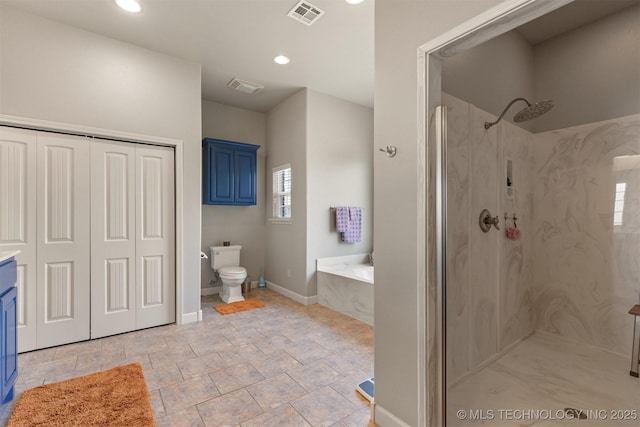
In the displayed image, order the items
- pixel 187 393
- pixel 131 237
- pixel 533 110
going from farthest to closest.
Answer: pixel 131 237, pixel 533 110, pixel 187 393

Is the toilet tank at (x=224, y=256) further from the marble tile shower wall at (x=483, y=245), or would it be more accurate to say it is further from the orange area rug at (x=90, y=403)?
the marble tile shower wall at (x=483, y=245)

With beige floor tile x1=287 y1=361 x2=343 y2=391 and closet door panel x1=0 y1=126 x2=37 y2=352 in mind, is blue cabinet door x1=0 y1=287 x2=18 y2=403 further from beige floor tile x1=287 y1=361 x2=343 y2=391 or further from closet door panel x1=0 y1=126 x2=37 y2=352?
beige floor tile x1=287 y1=361 x2=343 y2=391

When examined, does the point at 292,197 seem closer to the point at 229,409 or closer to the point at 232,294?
the point at 232,294

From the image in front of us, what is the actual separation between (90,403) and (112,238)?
1.53 meters

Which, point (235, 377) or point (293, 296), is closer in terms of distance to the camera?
point (235, 377)

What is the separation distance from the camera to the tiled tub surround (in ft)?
10.4

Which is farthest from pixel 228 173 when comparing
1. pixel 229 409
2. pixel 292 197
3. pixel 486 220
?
pixel 486 220

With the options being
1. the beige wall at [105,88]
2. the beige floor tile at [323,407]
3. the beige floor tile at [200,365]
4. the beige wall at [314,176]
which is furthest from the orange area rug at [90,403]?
the beige wall at [314,176]

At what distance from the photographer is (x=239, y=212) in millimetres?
4586

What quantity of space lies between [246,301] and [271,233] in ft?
3.87

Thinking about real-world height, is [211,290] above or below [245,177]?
below

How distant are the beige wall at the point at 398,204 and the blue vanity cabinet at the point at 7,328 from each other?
2.04 m

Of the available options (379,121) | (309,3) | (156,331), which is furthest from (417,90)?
(156,331)

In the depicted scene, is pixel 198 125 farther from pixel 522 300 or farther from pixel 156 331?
pixel 522 300
